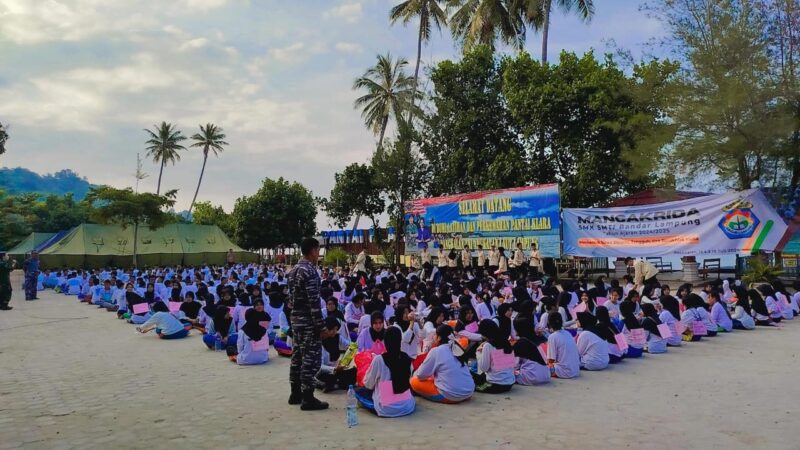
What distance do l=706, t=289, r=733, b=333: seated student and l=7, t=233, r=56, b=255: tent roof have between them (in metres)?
40.3

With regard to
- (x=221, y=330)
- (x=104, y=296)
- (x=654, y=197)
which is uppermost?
(x=654, y=197)

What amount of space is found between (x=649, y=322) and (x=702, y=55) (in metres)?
11.1

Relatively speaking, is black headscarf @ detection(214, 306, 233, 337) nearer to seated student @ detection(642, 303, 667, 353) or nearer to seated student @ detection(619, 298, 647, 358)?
seated student @ detection(619, 298, 647, 358)

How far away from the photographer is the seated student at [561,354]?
7.33 metres

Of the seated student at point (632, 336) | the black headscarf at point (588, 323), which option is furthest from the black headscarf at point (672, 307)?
the black headscarf at point (588, 323)

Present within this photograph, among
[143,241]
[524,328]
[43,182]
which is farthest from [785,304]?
[43,182]

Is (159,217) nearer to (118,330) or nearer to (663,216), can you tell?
(118,330)

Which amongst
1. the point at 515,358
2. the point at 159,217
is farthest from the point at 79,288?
the point at 515,358

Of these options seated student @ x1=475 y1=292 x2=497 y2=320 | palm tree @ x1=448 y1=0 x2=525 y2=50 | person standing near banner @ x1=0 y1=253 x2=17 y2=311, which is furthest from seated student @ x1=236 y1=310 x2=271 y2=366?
palm tree @ x1=448 y1=0 x2=525 y2=50

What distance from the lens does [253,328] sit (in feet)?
27.5

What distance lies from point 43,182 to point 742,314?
199 meters

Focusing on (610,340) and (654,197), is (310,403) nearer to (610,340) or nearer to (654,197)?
(610,340)

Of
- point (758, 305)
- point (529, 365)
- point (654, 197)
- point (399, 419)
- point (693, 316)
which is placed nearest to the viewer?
point (399, 419)

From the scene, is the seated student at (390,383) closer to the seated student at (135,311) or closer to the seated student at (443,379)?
the seated student at (443,379)
